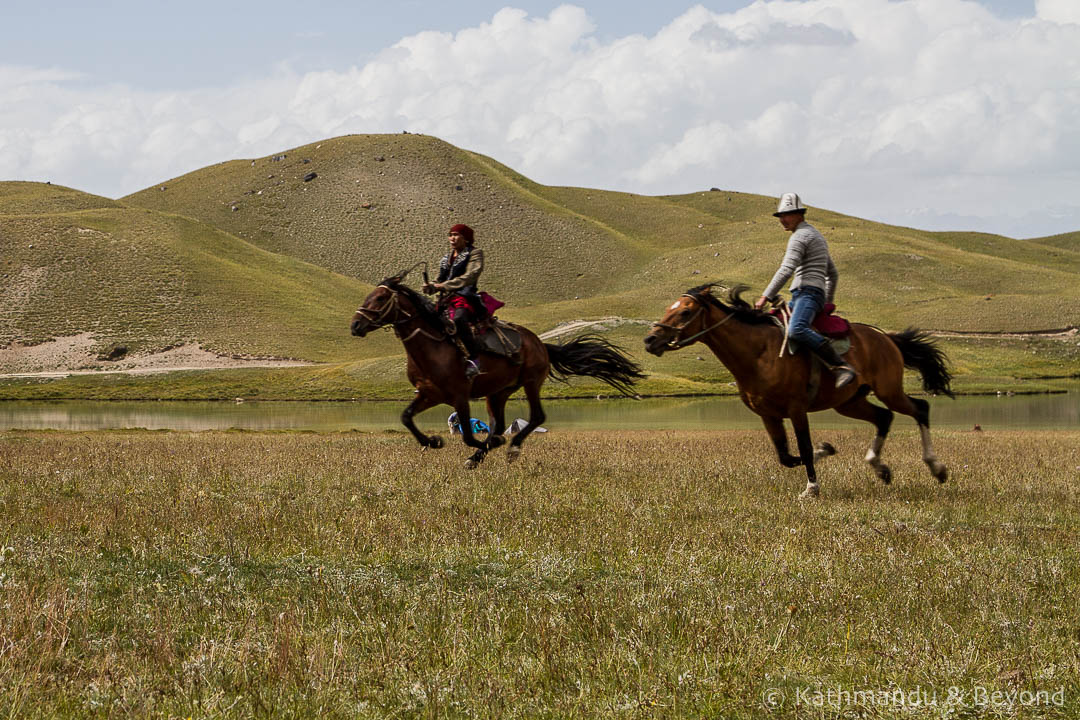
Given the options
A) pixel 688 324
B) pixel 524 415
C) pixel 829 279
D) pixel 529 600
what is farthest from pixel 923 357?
pixel 524 415

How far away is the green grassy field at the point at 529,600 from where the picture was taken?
4.85 meters

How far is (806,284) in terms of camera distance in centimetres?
1358

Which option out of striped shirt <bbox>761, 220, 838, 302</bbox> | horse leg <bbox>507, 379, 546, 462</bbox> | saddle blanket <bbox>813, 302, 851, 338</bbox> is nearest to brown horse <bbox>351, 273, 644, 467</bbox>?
horse leg <bbox>507, 379, 546, 462</bbox>

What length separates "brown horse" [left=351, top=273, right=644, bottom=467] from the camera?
15.8 meters

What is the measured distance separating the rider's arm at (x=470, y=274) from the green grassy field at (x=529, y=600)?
4.12 meters

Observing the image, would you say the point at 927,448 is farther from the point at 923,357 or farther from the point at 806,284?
the point at 806,284

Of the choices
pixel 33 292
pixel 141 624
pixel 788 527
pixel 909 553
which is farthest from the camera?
pixel 33 292

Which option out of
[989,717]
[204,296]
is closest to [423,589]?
[989,717]

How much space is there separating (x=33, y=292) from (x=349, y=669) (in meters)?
107

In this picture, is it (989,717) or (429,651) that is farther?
(429,651)

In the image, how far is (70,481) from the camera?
42.4ft

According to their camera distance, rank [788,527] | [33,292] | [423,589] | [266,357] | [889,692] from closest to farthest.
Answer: [889,692] < [423,589] < [788,527] < [266,357] < [33,292]

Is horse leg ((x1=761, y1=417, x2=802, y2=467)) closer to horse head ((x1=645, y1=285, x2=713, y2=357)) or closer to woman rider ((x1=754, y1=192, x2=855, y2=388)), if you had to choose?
woman rider ((x1=754, y1=192, x2=855, y2=388))

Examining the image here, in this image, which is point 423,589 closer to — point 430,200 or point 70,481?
point 70,481
